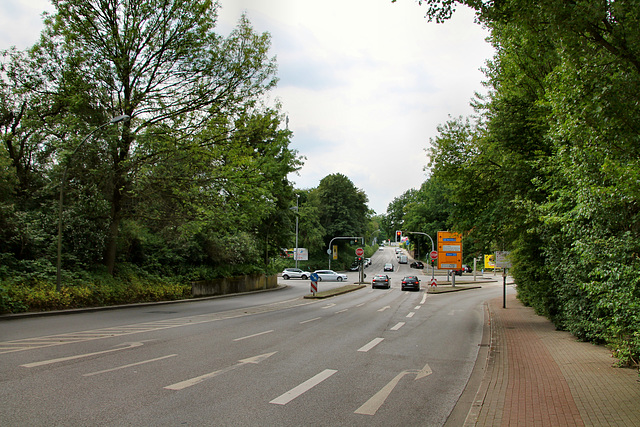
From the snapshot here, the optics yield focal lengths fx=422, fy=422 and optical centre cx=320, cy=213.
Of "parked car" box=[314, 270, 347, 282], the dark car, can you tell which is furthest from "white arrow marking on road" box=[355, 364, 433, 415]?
"parked car" box=[314, 270, 347, 282]

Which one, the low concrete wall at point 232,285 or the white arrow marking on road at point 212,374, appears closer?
the white arrow marking on road at point 212,374

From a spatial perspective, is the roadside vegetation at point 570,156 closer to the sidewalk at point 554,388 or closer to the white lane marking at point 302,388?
the sidewalk at point 554,388

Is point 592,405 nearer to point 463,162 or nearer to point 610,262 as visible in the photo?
point 610,262

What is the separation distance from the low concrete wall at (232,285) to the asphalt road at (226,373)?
1361cm

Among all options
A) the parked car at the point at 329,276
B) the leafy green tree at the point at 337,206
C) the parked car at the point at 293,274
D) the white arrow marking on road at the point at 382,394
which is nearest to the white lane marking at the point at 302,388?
the white arrow marking on road at the point at 382,394

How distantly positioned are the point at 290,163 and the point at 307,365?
29.7 m

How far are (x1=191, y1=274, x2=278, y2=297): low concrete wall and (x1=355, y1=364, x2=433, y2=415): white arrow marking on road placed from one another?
20.9 m

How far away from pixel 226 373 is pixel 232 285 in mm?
26060

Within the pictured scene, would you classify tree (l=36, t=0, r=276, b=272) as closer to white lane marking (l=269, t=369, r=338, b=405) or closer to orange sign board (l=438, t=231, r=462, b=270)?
white lane marking (l=269, t=369, r=338, b=405)

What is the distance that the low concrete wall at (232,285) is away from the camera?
2752cm

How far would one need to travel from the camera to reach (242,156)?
20.4m

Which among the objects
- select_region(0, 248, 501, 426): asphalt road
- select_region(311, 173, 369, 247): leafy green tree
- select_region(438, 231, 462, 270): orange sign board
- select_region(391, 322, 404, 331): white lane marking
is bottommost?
select_region(391, 322, 404, 331): white lane marking

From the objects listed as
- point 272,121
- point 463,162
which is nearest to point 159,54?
point 272,121

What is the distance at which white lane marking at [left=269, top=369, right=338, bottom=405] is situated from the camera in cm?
584
